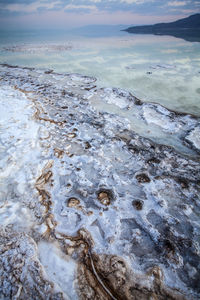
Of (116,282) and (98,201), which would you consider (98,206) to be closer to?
(98,201)

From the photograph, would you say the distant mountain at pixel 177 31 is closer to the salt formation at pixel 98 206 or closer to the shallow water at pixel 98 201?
the shallow water at pixel 98 201

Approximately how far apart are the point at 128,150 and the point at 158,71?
8.60 meters

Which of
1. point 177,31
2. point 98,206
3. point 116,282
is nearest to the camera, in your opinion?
point 116,282

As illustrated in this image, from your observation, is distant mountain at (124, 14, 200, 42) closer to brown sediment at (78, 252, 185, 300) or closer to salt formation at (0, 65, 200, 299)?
salt formation at (0, 65, 200, 299)

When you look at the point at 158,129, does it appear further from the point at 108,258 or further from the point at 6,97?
the point at 6,97

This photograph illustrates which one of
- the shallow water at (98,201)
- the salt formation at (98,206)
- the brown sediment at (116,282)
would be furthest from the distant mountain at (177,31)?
the brown sediment at (116,282)

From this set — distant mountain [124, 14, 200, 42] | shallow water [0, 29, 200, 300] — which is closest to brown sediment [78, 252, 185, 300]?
shallow water [0, 29, 200, 300]

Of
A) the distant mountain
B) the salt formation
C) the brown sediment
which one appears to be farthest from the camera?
the distant mountain

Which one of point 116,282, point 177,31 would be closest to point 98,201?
point 116,282

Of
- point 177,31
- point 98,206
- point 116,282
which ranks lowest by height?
point 116,282

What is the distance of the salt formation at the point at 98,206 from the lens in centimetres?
186

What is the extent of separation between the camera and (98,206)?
267cm

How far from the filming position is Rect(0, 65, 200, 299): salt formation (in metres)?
1.86

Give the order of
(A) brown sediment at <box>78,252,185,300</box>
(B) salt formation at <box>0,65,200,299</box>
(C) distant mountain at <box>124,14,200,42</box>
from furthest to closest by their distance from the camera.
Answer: (C) distant mountain at <box>124,14,200,42</box> → (B) salt formation at <box>0,65,200,299</box> → (A) brown sediment at <box>78,252,185,300</box>
